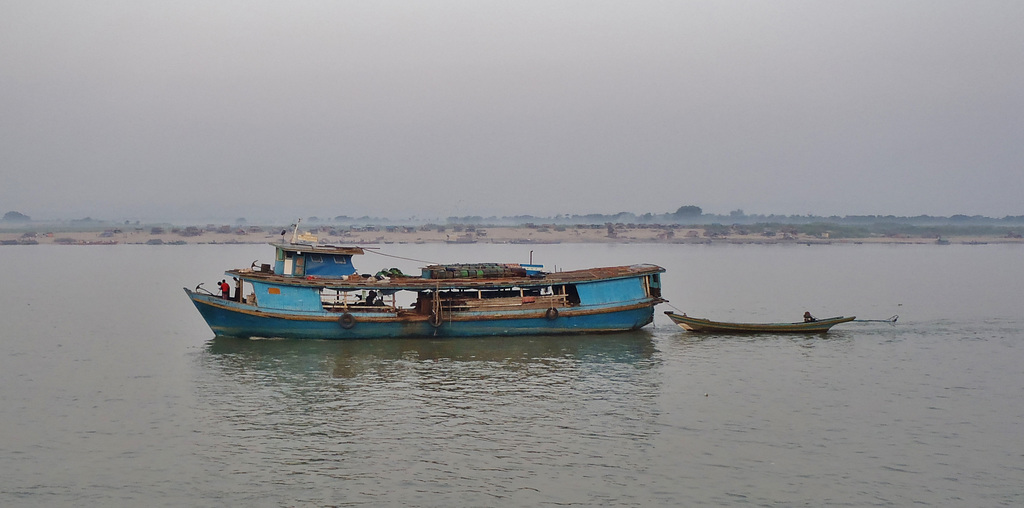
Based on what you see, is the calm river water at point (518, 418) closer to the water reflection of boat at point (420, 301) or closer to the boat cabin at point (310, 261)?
the water reflection of boat at point (420, 301)

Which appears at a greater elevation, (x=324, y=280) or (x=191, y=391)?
(x=324, y=280)

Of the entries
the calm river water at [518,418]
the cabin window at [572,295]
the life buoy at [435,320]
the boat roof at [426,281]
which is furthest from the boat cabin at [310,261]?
the cabin window at [572,295]

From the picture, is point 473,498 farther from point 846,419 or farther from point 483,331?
point 483,331

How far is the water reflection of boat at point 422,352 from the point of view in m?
32.8

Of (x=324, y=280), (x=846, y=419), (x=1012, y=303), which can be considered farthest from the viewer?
(x=1012, y=303)

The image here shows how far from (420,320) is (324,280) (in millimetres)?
4612

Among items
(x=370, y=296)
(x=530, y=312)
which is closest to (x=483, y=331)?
(x=530, y=312)

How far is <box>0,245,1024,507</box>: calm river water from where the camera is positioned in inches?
746

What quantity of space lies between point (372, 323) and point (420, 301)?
7.92 feet

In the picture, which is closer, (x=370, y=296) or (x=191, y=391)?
(x=191, y=391)

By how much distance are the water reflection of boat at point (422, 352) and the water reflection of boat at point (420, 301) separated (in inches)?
19.5

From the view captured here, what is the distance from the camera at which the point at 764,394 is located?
27.5m

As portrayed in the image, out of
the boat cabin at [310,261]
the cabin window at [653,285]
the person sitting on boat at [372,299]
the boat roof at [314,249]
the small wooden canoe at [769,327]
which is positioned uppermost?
the boat roof at [314,249]

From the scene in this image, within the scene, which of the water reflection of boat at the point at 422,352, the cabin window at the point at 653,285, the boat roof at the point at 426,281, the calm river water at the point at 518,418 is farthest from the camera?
the cabin window at the point at 653,285
